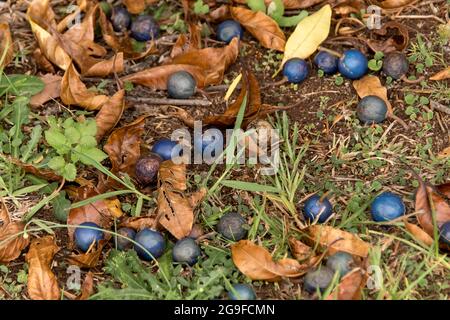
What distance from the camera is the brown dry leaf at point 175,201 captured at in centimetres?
338

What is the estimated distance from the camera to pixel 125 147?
146 inches

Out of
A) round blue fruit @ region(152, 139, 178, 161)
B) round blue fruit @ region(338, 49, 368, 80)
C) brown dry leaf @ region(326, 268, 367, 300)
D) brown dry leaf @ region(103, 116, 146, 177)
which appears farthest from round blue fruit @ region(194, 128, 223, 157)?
brown dry leaf @ region(326, 268, 367, 300)

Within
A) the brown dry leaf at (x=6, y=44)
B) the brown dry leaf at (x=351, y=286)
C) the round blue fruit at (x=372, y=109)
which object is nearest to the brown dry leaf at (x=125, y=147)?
the brown dry leaf at (x=6, y=44)

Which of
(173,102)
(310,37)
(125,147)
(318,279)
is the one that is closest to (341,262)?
(318,279)

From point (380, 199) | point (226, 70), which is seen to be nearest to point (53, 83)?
point (226, 70)

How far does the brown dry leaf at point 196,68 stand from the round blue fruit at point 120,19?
40 centimetres

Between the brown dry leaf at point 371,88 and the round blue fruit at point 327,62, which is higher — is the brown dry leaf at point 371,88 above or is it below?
below

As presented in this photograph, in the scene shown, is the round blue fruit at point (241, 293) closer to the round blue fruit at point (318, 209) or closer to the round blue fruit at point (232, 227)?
the round blue fruit at point (232, 227)

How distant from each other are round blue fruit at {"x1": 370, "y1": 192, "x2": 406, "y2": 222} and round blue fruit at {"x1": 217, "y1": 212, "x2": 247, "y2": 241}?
1.82 feet

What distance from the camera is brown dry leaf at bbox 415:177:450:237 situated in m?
3.29

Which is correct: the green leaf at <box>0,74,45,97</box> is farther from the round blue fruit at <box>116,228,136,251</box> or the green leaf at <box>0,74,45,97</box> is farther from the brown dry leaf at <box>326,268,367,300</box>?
the brown dry leaf at <box>326,268,367,300</box>

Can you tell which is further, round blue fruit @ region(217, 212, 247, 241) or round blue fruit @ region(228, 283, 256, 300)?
round blue fruit @ region(217, 212, 247, 241)

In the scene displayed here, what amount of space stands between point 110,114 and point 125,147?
20 cm
